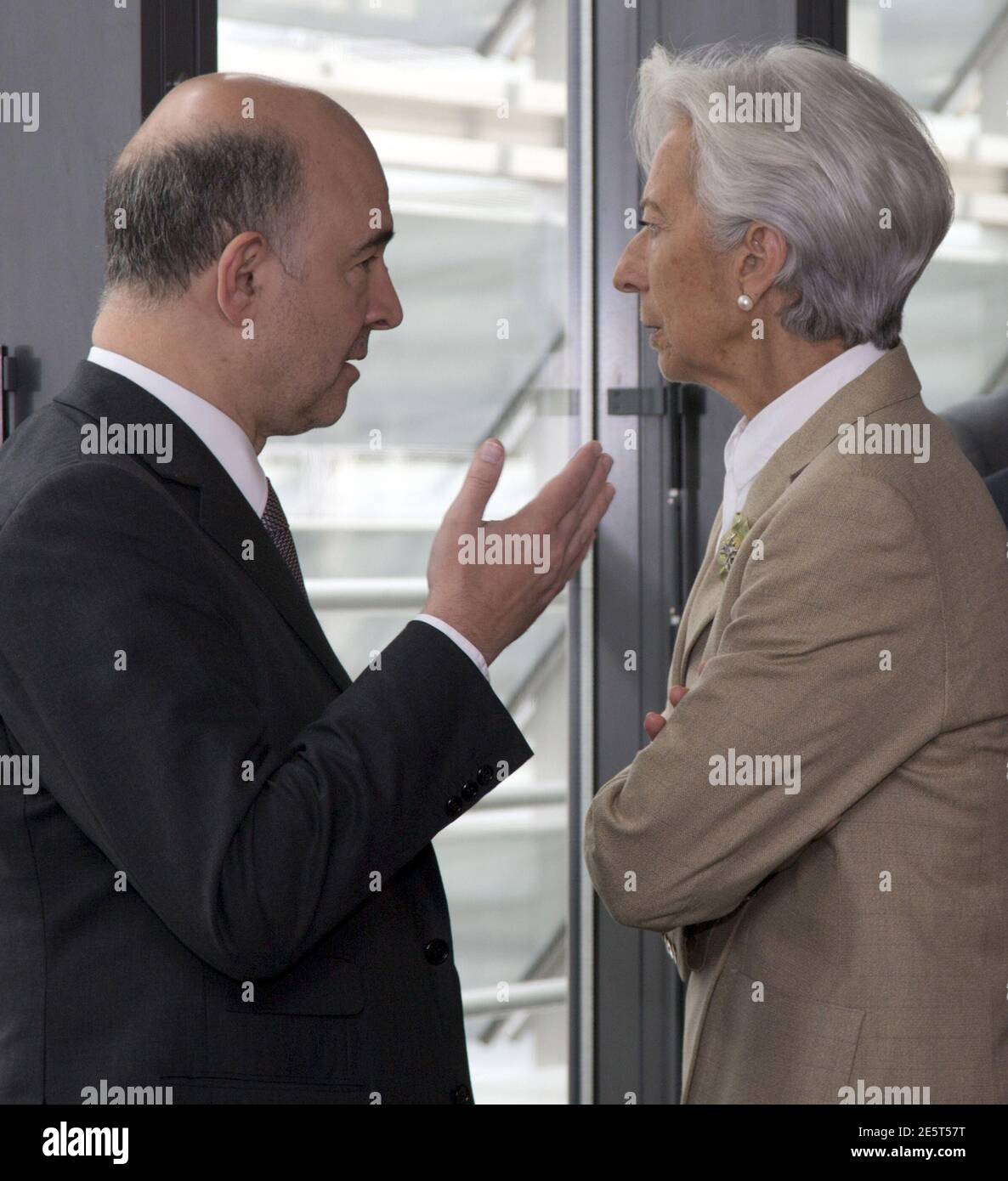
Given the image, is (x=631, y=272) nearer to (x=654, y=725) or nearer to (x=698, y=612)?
(x=698, y=612)

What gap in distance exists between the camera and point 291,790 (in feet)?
3.66

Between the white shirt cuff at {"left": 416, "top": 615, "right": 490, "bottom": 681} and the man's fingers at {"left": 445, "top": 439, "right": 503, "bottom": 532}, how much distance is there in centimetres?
9

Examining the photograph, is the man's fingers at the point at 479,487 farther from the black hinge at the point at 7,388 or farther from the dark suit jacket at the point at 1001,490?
the dark suit jacket at the point at 1001,490

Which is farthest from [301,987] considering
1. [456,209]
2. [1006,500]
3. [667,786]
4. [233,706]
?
[456,209]

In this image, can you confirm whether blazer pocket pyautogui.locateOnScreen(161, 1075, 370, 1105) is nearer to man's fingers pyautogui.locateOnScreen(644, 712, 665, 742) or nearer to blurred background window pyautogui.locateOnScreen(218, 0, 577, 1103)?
man's fingers pyautogui.locateOnScreen(644, 712, 665, 742)

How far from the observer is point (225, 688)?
113 cm

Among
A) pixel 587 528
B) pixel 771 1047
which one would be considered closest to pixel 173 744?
pixel 587 528

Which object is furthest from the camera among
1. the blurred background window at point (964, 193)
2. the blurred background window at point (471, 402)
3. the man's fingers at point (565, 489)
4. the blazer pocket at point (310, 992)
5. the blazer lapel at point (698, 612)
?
the blurred background window at point (964, 193)

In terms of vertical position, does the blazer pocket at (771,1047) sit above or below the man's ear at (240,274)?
below

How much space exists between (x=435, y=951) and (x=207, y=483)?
46cm

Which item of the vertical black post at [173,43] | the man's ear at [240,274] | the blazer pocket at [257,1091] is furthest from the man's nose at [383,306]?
the blazer pocket at [257,1091]

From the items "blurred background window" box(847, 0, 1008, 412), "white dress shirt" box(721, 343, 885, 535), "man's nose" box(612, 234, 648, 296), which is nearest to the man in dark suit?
"white dress shirt" box(721, 343, 885, 535)

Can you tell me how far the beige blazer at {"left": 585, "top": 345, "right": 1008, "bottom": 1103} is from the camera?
1427mm

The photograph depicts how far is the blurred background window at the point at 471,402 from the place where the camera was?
7.73 feet
